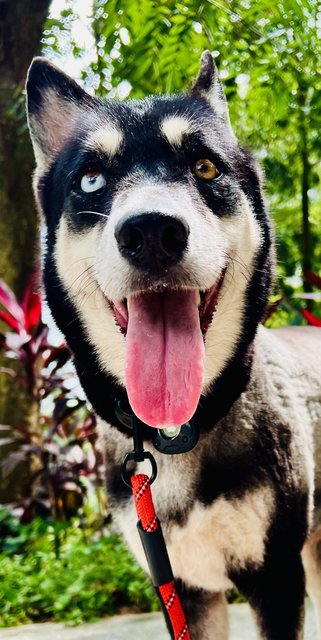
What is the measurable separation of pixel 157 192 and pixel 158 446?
0.71 meters

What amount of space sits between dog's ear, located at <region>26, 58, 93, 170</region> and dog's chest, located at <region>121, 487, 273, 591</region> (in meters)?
1.13

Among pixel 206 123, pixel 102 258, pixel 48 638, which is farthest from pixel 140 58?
pixel 48 638

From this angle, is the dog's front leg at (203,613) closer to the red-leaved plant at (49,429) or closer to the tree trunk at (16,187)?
the red-leaved plant at (49,429)

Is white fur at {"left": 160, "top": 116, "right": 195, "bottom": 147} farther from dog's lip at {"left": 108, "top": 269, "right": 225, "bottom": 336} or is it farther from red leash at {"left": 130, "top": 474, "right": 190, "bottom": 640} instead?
red leash at {"left": 130, "top": 474, "right": 190, "bottom": 640}

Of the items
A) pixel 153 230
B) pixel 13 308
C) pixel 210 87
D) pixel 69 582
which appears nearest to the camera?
pixel 153 230

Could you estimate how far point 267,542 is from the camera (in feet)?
5.70

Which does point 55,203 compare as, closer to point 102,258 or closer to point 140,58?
point 102,258

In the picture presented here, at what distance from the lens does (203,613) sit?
196 cm

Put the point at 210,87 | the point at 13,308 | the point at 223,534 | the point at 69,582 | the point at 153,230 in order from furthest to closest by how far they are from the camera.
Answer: the point at 13,308 → the point at 69,582 → the point at 210,87 → the point at 223,534 → the point at 153,230

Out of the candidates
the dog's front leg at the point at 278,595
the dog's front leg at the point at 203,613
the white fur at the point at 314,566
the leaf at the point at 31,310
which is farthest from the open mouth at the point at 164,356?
the leaf at the point at 31,310

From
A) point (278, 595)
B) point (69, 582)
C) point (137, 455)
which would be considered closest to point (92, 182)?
point (137, 455)

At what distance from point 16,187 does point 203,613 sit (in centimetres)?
339

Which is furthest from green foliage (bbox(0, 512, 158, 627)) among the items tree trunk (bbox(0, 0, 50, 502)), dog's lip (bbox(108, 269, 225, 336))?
dog's lip (bbox(108, 269, 225, 336))

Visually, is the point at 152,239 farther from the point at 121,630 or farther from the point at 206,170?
the point at 121,630
